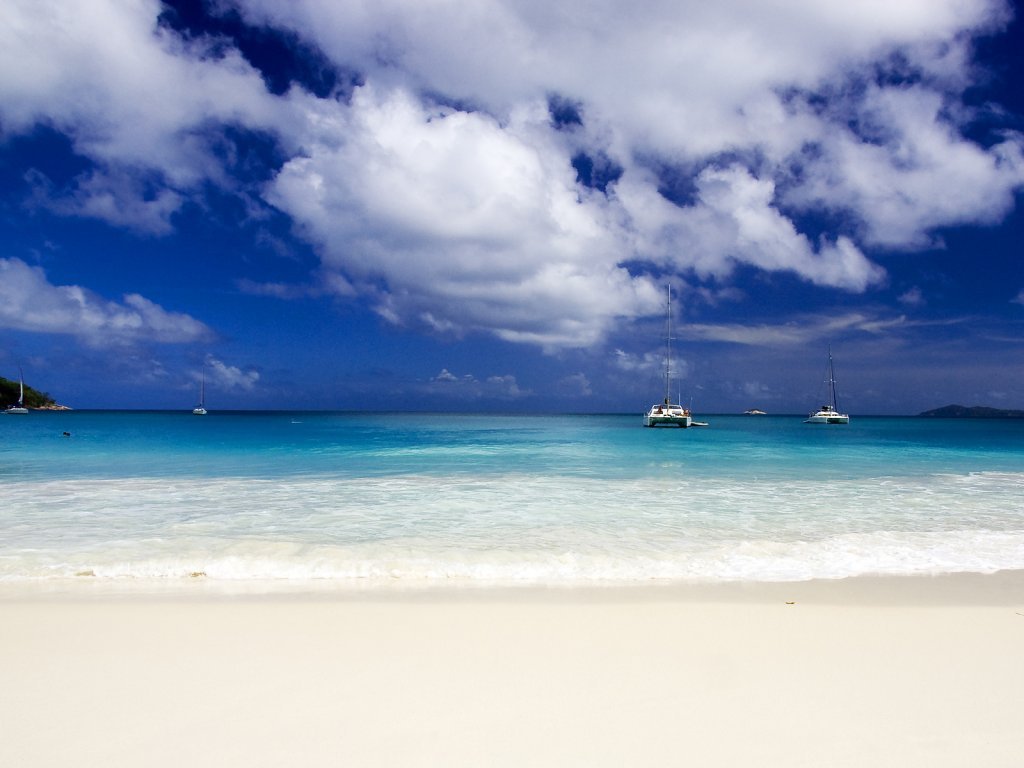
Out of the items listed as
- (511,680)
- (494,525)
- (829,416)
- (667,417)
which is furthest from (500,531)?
(829,416)

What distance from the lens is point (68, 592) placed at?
666 cm

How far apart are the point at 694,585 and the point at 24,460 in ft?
97.5

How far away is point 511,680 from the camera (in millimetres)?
4281

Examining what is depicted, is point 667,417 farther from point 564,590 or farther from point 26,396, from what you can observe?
point 26,396

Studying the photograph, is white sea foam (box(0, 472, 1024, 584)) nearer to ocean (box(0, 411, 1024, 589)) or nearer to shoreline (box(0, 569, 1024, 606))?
ocean (box(0, 411, 1024, 589))

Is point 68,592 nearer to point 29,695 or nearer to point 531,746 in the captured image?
point 29,695

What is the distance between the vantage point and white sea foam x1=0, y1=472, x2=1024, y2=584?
7738 mm

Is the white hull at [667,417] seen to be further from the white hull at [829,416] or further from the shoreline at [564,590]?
the shoreline at [564,590]

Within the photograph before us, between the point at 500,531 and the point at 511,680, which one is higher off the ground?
the point at 511,680

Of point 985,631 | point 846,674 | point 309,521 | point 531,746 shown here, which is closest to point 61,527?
point 309,521

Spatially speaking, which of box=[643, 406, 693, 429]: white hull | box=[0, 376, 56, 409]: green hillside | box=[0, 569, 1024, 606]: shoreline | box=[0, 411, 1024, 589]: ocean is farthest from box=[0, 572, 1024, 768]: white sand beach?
box=[0, 376, 56, 409]: green hillside

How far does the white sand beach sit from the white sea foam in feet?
4.16

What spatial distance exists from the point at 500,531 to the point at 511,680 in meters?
6.00

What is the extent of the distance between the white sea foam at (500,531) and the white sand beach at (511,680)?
1268 mm
